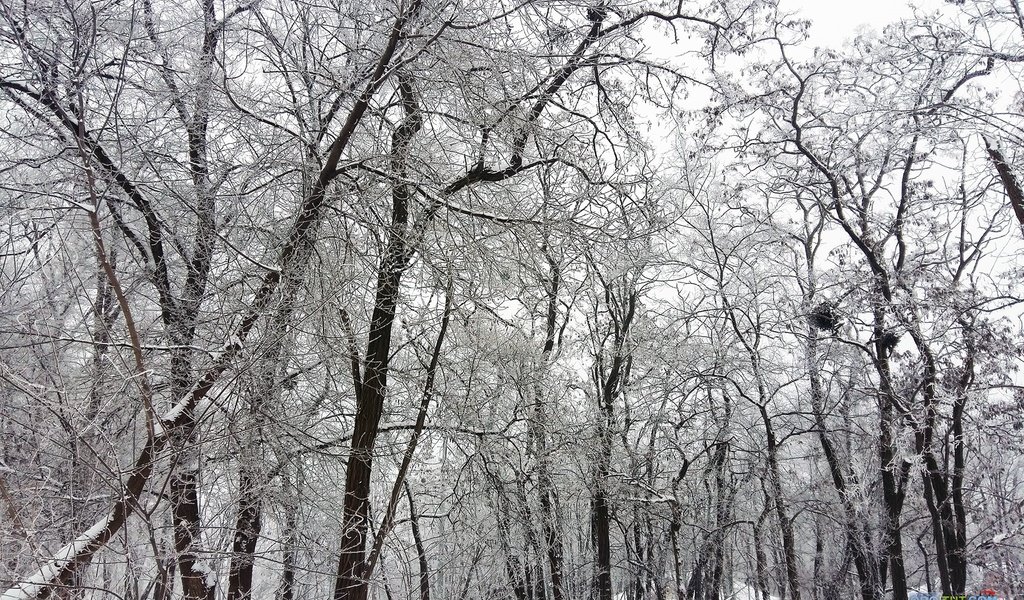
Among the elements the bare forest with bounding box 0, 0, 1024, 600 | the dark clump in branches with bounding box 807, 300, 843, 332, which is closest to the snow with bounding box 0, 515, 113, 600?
the bare forest with bounding box 0, 0, 1024, 600

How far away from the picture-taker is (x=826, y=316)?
9.04 meters

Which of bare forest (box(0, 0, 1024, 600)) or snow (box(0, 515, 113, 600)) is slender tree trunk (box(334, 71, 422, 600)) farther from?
snow (box(0, 515, 113, 600))

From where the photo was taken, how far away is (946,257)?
9.84m

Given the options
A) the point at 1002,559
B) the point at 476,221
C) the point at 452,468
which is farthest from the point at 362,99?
the point at 1002,559

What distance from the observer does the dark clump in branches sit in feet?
29.6

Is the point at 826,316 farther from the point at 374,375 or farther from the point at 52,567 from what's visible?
the point at 52,567

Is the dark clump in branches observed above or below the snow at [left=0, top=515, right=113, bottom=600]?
above

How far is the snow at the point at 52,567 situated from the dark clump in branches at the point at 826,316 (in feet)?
29.2

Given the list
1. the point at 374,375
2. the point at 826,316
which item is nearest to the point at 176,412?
the point at 374,375

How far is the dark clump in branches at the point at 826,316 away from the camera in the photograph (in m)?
9.02

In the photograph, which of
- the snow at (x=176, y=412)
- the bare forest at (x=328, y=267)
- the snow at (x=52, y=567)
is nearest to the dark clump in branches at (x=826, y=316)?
the bare forest at (x=328, y=267)

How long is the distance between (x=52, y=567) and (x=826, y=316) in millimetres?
9192

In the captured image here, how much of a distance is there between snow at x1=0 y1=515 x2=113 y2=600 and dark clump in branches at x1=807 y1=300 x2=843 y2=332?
8893 mm

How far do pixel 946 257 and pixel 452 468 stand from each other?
8559mm
